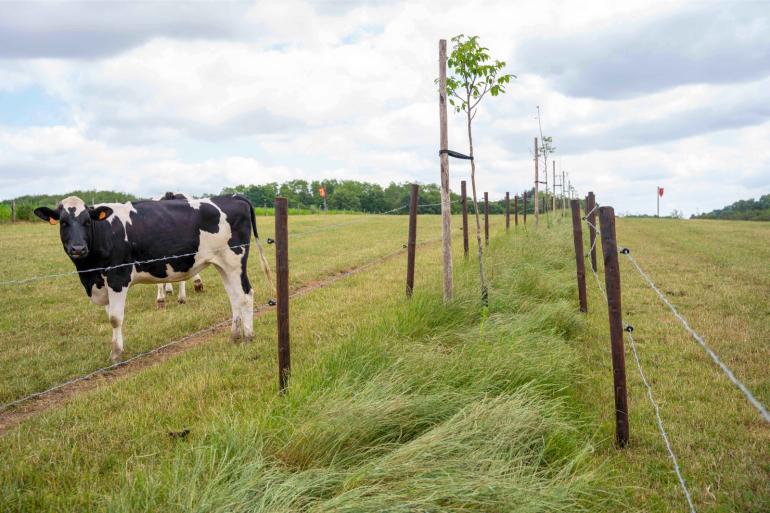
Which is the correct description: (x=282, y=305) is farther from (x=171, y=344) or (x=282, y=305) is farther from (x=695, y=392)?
(x=695, y=392)

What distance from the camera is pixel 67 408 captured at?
5211 mm

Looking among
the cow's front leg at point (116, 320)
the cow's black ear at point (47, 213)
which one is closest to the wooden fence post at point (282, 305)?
the cow's front leg at point (116, 320)

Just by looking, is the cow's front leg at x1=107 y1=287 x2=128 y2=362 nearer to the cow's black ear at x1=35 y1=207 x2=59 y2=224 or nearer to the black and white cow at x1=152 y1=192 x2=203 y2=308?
the cow's black ear at x1=35 y1=207 x2=59 y2=224

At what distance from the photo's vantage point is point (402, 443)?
3.80 m

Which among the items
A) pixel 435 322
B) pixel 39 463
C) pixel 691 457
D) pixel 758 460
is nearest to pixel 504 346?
pixel 435 322

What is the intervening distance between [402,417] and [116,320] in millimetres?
4602

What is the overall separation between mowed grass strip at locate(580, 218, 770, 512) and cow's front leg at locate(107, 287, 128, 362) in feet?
17.6

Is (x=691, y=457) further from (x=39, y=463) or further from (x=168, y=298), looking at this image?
(x=168, y=298)

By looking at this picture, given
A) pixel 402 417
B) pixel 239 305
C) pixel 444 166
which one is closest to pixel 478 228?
pixel 444 166

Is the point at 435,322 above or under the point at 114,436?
above

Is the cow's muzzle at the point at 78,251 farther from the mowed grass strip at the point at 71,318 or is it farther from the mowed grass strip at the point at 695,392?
the mowed grass strip at the point at 695,392

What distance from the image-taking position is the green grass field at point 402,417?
3.18 meters

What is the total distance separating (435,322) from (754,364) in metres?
3.57

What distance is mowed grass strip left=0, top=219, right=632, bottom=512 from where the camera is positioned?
307cm
